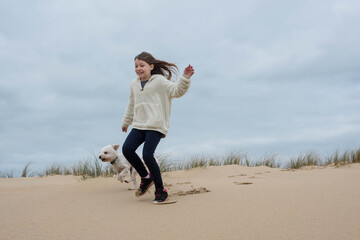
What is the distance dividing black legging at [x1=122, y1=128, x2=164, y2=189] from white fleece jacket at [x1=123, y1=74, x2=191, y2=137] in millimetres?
100

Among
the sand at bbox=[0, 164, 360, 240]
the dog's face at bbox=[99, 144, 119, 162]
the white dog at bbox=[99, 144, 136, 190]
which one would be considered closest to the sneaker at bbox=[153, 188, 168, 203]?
the sand at bbox=[0, 164, 360, 240]

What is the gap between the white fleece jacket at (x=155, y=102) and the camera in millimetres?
4570

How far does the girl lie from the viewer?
4469 mm

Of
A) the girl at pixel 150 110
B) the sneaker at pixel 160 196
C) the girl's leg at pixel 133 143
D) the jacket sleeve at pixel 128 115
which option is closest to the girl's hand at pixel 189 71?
the girl at pixel 150 110

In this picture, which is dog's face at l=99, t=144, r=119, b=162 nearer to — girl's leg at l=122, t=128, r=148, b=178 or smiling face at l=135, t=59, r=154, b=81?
girl's leg at l=122, t=128, r=148, b=178

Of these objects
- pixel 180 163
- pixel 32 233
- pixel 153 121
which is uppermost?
pixel 153 121

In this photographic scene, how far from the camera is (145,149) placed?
14.5 ft

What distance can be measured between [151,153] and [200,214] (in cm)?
119

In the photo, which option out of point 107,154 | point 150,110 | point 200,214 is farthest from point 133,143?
point 200,214

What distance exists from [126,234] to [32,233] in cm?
95

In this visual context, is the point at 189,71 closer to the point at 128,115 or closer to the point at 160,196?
the point at 128,115

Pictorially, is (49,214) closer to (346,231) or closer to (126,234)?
(126,234)

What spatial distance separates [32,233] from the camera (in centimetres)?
320

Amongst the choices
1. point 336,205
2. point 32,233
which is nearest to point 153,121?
point 32,233
